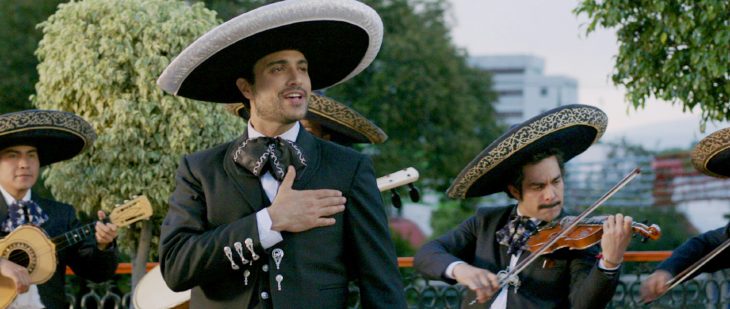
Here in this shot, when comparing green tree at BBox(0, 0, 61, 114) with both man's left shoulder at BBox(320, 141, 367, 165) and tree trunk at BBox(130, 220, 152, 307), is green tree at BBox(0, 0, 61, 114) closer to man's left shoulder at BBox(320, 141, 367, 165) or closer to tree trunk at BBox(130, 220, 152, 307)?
tree trunk at BBox(130, 220, 152, 307)

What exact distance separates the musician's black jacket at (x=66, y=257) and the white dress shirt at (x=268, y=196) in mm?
3010

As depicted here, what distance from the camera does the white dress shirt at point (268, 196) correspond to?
3994 millimetres

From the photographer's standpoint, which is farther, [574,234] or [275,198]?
[574,234]

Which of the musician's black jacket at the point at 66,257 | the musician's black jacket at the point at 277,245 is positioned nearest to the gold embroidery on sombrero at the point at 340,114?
the musician's black jacket at the point at 66,257

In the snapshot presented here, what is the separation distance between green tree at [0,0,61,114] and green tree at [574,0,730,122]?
12.8m

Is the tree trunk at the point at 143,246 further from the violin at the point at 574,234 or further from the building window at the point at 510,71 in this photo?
the building window at the point at 510,71

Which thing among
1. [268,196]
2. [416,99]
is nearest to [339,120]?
[268,196]

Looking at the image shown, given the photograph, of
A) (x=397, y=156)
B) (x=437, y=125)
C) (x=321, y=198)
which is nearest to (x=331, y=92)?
(x=397, y=156)

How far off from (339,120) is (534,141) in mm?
1890

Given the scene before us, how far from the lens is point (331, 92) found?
28.3 m

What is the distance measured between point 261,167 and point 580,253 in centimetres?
175

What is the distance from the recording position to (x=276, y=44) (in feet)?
14.0

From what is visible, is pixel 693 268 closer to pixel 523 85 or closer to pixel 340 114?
pixel 340 114

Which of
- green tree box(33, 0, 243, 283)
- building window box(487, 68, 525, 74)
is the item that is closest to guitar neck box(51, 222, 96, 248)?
green tree box(33, 0, 243, 283)
